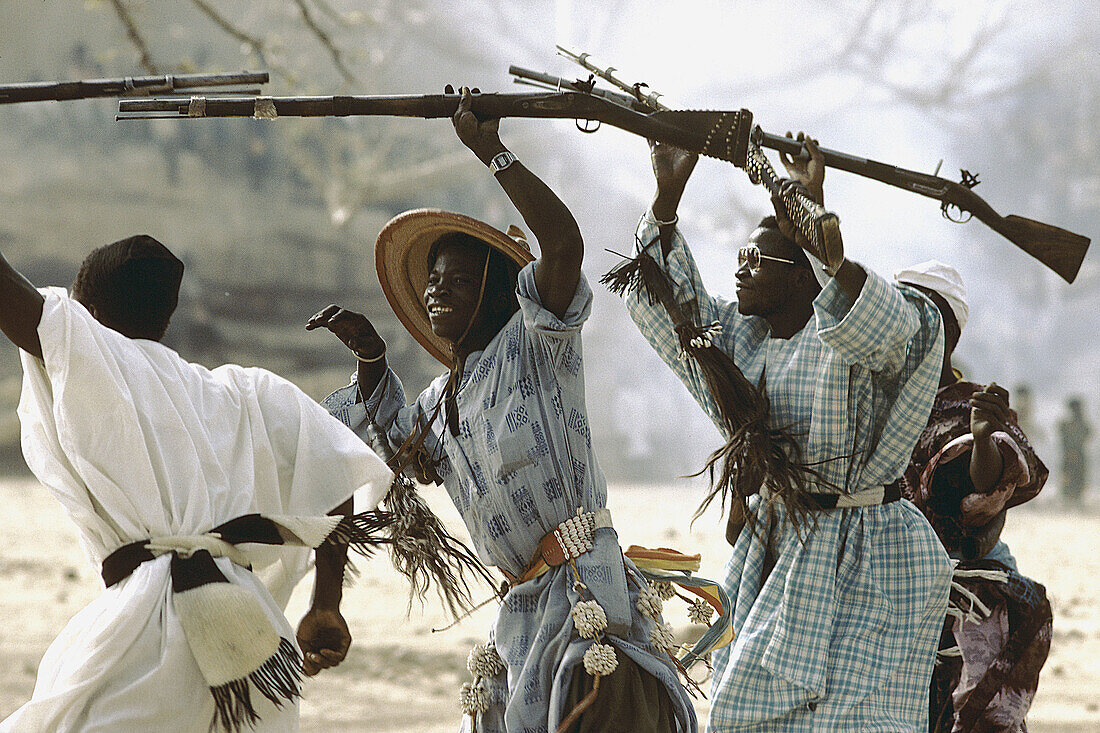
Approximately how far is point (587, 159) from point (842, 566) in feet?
63.9

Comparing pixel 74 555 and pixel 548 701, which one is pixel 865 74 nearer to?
pixel 74 555

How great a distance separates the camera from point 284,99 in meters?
3.12

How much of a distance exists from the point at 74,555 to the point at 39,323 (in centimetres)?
1059

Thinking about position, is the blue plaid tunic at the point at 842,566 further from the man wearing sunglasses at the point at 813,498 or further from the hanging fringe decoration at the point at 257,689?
the hanging fringe decoration at the point at 257,689

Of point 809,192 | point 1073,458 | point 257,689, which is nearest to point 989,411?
point 809,192

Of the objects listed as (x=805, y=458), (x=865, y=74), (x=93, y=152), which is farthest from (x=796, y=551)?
(x=865, y=74)

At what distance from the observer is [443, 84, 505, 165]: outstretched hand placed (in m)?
2.98

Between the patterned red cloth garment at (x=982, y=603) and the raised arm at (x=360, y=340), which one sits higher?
the raised arm at (x=360, y=340)

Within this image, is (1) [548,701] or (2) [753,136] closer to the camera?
(1) [548,701]

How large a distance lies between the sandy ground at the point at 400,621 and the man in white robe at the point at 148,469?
1437 millimetres

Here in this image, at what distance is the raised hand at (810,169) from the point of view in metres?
3.30

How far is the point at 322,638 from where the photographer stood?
3.03 meters

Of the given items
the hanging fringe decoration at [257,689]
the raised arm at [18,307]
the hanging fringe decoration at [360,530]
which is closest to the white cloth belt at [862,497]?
the hanging fringe decoration at [360,530]

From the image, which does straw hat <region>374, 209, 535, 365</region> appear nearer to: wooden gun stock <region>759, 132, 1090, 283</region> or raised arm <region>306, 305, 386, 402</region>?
raised arm <region>306, 305, 386, 402</region>
